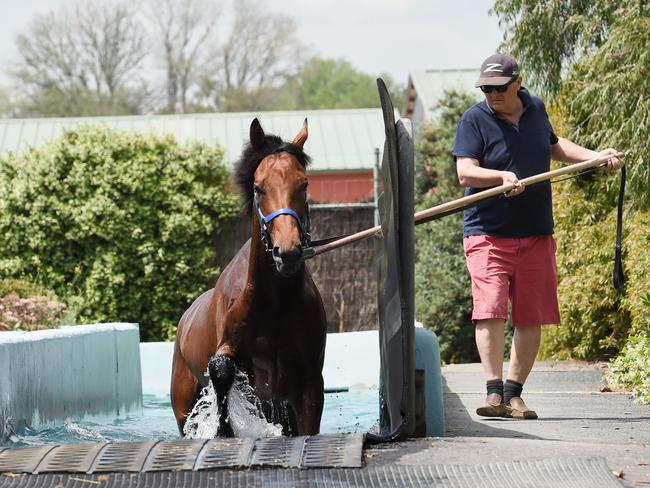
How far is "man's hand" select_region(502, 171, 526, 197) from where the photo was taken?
18.5ft

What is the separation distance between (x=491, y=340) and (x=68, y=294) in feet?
35.6

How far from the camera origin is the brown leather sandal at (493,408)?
599cm

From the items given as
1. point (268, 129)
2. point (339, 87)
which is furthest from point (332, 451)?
point (339, 87)

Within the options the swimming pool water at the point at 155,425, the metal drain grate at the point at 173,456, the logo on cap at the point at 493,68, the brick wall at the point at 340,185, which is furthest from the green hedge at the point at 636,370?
the brick wall at the point at 340,185

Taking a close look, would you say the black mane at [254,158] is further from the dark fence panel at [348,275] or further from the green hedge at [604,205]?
the dark fence panel at [348,275]

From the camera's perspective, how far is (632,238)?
30.2ft

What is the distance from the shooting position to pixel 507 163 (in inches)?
237

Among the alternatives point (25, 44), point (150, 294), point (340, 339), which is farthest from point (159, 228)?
point (25, 44)

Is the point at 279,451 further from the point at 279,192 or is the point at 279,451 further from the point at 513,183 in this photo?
the point at 513,183

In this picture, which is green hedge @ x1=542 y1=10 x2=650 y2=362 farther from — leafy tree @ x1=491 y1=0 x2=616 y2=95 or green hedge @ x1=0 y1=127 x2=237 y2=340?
green hedge @ x1=0 y1=127 x2=237 y2=340

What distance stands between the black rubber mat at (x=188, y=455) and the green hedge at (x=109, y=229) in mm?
11271

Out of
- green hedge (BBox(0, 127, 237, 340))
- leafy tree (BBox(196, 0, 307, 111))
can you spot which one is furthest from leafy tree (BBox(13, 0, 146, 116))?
green hedge (BBox(0, 127, 237, 340))

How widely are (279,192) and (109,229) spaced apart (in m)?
11.1

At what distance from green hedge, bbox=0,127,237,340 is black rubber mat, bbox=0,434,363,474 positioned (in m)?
11.3
